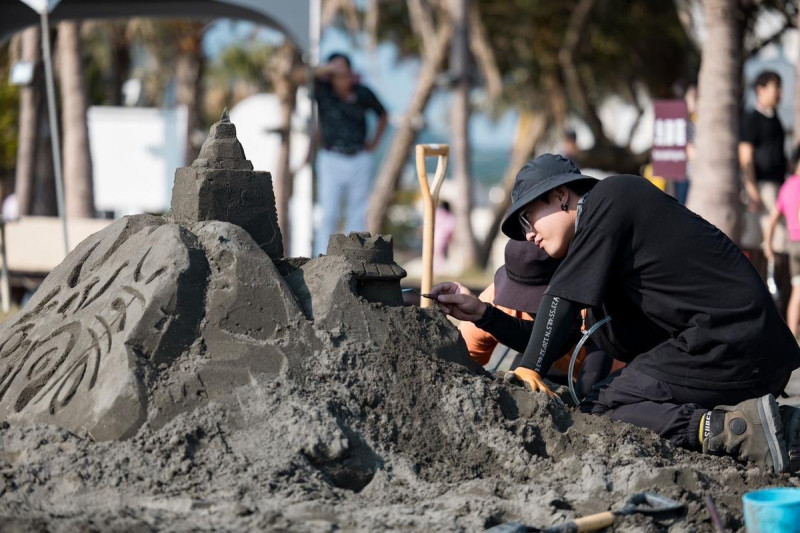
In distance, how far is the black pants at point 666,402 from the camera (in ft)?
14.0

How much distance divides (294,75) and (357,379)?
14.8 meters

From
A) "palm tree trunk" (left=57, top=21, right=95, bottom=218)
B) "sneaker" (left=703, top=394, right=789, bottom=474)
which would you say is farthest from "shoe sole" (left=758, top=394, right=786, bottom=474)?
"palm tree trunk" (left=57, top=21, right=95, bottom=218)

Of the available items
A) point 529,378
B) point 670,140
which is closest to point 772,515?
point 529,378

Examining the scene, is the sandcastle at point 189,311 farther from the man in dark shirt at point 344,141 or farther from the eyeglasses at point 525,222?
the man in dark shirt at point 344,141

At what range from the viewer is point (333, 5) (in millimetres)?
16719

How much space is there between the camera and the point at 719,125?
9273mm

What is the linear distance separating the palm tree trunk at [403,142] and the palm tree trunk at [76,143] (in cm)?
365

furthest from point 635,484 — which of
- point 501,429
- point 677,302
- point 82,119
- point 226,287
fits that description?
point 82,119

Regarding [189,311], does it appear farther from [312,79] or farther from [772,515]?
[312,79]

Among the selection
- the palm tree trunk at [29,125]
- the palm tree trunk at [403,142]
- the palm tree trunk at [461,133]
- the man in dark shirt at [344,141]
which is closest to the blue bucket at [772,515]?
the man in dark shirt at [344,141]

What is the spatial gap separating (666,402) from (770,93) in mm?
5272

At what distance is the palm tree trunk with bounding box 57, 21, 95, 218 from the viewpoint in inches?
523

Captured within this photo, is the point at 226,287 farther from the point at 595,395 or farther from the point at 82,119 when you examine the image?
the point at 82,119

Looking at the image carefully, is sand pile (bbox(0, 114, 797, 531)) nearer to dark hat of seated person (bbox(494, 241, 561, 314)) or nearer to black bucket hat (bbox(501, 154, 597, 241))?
black bucket hat (bbox(501, 154, 597, 241))
